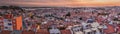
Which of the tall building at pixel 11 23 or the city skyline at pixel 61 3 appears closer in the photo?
the city skyline at pixel 61 3

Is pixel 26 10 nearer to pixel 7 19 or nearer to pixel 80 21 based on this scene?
pixel 7 19

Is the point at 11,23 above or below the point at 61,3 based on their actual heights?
below

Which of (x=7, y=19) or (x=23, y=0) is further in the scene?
(x=7, y=19)

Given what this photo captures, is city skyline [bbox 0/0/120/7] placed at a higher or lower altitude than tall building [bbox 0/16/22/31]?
higher

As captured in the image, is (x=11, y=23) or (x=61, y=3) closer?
(x=61, y=3)

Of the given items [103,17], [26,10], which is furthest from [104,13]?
[26,10]

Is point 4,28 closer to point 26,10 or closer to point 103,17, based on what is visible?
point 26,10

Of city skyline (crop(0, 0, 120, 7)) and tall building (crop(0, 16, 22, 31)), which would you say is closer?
city skyline (crop(0, 0, 120, 7))

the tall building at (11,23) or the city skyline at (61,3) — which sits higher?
the city skyline at (61,3)

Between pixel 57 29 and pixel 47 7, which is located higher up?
pixel 47 7

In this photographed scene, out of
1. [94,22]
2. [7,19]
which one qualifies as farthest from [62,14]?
[7,19]
